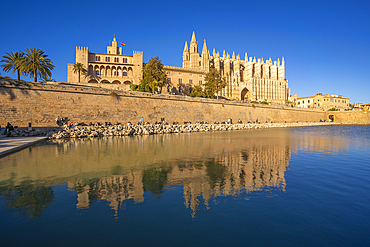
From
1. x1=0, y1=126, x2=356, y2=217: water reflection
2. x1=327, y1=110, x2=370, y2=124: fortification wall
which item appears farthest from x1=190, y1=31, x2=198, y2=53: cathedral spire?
x1=0, y1=126, x2=356, y2=217: water reflection

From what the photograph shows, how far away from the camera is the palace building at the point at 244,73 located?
7469 centimetres

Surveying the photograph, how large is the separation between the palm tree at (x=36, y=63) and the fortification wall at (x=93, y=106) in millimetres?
6185

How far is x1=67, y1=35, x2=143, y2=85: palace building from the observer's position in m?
48.1

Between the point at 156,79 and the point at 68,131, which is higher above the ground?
the point at 156,79

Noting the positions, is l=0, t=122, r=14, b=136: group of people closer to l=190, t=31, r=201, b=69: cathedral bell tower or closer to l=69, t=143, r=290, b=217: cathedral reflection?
l=69, t=143, r=290, b=217: cathedral reflection

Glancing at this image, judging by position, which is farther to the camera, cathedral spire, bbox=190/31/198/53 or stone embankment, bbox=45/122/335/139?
cathedral spire, bbox=190/31/198/53

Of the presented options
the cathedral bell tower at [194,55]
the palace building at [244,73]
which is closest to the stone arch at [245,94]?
the palace building at [244,73]

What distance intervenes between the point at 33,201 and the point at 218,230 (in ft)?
16.3

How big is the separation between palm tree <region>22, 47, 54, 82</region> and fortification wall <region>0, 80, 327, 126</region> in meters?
6.19

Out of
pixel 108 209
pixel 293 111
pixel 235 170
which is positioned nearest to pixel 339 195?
pixel 235 170

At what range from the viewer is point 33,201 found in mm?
5414

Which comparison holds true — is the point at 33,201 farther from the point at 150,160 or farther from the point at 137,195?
the point at 150,160

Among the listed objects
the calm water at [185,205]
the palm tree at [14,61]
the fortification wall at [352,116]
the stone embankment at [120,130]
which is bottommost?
the calm water at [185,205]

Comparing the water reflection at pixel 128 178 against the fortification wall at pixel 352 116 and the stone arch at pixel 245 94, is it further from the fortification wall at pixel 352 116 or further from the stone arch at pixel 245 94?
the fortification wall at pixel 352 116
